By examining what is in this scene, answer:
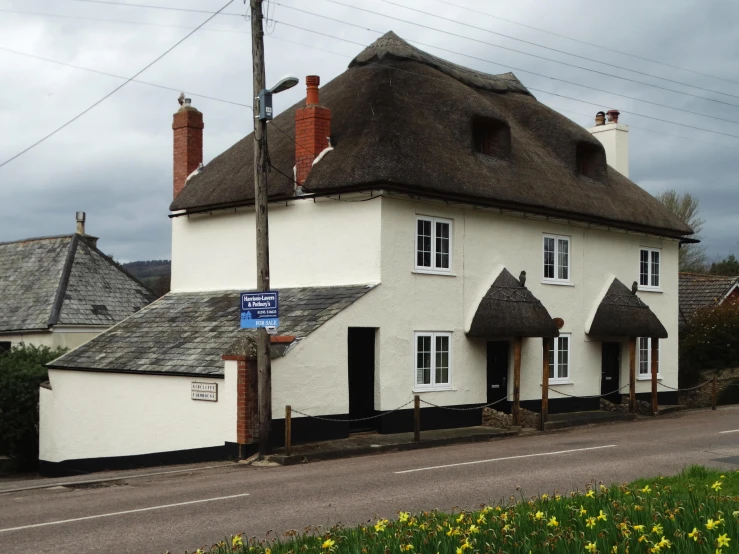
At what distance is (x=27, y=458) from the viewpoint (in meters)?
25.2

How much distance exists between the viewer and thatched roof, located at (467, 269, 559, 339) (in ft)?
75.9

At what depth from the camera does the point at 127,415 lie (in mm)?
21562

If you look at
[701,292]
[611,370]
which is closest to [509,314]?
[611,370]

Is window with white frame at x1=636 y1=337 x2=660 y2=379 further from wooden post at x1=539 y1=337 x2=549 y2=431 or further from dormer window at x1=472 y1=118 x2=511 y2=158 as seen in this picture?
dormer window at x1=472 y1=118 x2=511 y2=158

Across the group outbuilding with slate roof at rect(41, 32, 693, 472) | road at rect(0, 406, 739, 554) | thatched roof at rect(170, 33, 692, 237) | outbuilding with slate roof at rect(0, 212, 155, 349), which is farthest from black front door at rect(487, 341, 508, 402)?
outbuilding with slate roof at rect(0, 212, 155, 349)

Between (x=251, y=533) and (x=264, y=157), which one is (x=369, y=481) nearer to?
(x=251, y=533)

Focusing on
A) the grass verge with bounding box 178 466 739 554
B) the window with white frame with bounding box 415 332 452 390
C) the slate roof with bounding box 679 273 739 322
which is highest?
the slate roof with bounding box 679 273 739 322

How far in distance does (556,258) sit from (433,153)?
239 inches

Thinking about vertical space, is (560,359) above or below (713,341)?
below

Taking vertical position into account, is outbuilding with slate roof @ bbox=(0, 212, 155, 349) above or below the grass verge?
above

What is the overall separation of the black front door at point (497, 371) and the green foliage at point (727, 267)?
42.9 meters

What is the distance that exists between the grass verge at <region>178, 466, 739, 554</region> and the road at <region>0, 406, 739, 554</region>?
222cm

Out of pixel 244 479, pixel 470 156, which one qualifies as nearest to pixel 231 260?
pixel 470 156

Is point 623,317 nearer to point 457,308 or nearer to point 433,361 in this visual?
point 457,308
